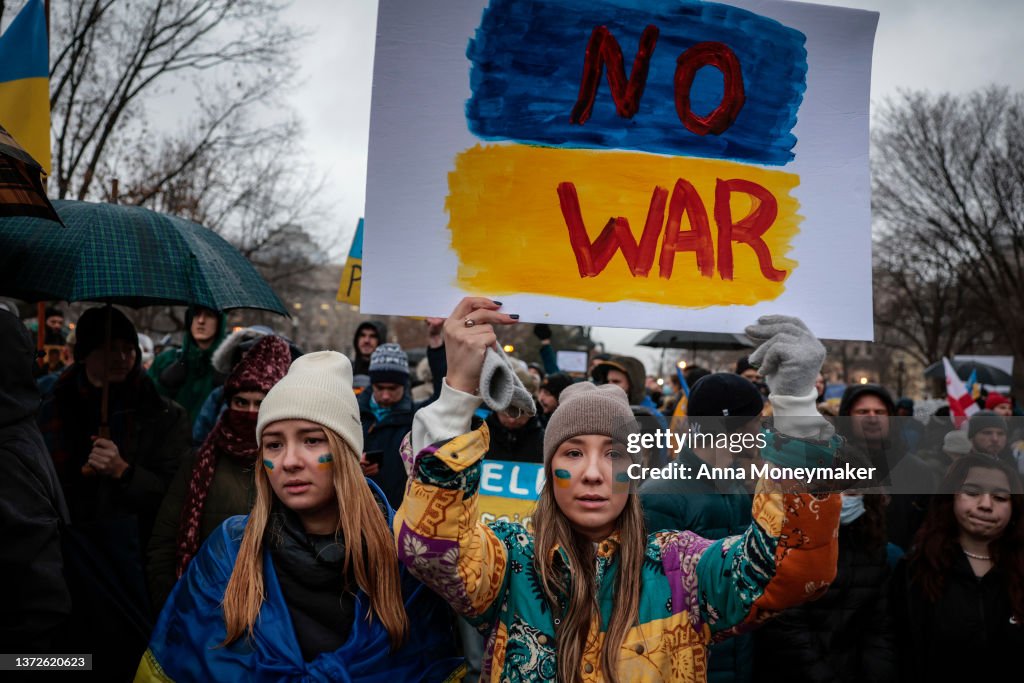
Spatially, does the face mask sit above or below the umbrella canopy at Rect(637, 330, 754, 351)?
below

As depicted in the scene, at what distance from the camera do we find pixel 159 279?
3.79 meters

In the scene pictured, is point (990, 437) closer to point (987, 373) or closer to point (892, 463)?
point (892, 463)

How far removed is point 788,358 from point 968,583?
2.31 m

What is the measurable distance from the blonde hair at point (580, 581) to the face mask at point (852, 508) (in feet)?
6.14

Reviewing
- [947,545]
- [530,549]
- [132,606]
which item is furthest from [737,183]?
[132,606]

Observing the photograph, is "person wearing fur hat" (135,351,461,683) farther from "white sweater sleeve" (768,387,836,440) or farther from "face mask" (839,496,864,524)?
"face mask" (839,496,864,524)

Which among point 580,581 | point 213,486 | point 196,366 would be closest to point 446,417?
point 580,581

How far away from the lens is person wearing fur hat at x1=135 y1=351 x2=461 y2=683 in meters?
2.43

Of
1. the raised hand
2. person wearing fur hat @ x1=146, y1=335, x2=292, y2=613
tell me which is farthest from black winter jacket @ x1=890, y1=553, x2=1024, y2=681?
person wearing fur hat @ x1=146, y1=335, x2=292, y2=613

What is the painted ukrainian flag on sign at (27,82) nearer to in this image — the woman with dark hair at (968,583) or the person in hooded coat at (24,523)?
the person in hooded coat at (24,523)

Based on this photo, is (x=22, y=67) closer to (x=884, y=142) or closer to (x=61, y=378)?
(x=61, y=378)

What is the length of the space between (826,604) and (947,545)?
59 centimetres

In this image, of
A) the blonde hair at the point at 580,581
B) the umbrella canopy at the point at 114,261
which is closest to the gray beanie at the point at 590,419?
the blonde hair at the point at 580,581

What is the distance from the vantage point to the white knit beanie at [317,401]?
8.61 feet
